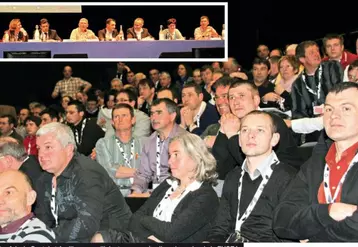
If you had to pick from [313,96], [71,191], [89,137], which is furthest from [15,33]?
[71,191]

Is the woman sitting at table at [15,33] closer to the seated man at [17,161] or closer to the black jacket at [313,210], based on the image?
the seated man at [17,161]

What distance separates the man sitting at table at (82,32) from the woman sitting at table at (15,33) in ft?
2.20

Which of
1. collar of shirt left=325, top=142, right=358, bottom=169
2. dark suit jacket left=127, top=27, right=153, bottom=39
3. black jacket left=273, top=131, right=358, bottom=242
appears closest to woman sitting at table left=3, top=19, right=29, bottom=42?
dark suit jacket left=127, top=27, right=153, bottom=39

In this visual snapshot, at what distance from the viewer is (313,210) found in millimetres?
3086

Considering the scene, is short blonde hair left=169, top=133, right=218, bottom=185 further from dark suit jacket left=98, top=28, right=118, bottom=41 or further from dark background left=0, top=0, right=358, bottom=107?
dark background left=0, top=0, right=358, bottom=107

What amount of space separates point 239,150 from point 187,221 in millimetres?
834

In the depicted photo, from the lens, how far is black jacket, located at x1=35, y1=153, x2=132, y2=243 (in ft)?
12.6

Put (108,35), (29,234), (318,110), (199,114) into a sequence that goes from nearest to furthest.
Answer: (29,234)
(318,110)
(199,114)
(108,35)

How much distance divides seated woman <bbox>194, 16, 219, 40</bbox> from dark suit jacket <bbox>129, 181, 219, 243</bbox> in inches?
204

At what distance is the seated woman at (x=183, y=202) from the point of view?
3.88m

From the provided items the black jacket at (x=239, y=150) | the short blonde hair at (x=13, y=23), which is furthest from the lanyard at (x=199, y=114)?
the short blonde hair at (x=13, y=23)

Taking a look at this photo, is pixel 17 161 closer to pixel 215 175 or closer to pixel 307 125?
pixel 215 175

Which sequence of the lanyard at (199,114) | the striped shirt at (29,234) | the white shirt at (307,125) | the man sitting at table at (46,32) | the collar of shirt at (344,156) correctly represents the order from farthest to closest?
the man sitting at table at (46,32) < the lanyard at (199,114) < the white shirt at (307,125) < the collar of shirt at (344,156) < the striped shirt at (29,234)

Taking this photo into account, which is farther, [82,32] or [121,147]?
[82,32]
